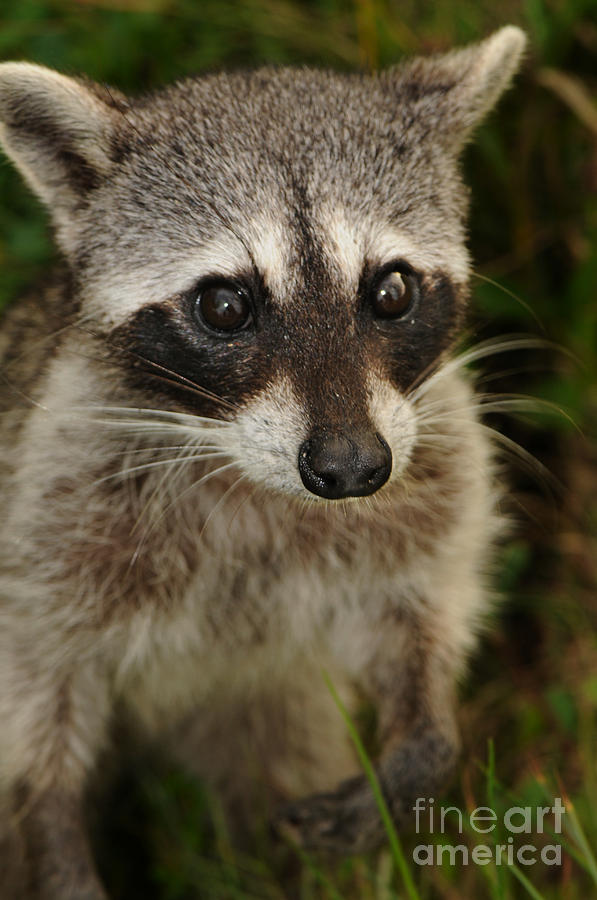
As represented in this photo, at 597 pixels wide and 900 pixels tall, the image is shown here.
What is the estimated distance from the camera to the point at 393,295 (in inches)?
96.1

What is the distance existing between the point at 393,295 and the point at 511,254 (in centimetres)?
170

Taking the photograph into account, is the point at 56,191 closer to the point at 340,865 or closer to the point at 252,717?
the point at 252,717

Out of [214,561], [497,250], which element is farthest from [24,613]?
[497,250]

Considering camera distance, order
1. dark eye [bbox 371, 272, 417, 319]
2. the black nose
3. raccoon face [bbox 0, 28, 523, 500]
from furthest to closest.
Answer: dark eye [bbox 371, 272, 417, 319] → raccoon face [bbox 0, 28, 523, 500] → the black nose

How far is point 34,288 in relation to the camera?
10.4 feet

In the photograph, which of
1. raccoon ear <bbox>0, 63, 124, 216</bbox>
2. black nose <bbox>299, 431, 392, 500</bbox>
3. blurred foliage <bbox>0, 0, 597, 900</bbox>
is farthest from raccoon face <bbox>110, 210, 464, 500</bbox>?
blurred foliage <bbox>0, 0, 597, 900</bbox>

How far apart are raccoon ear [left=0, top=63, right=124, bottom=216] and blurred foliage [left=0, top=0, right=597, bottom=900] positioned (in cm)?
89

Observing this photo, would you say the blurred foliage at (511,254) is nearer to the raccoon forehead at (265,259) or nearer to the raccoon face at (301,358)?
the raccoon forehead at (265,259)

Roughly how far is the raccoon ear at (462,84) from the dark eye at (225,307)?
2.38ft

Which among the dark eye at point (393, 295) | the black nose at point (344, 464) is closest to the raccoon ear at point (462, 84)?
the dark eye at point (393, 295)

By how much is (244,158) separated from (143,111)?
36 centimetres

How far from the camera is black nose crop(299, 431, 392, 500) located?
2.16 meters

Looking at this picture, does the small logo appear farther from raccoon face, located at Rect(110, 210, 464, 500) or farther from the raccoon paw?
raccoon face, located at Rect(110, 210, 464, 500)

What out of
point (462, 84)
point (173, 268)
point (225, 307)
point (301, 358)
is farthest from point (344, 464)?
point (462, 84)
